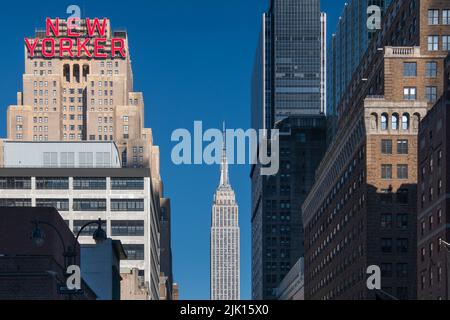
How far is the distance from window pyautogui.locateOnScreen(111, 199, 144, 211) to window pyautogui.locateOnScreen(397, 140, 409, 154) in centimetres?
6532

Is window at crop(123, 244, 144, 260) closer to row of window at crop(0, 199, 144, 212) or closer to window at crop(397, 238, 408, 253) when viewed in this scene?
row of window at crop(0, 199, 144, 212)

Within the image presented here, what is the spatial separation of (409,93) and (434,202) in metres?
Answer: 38.3

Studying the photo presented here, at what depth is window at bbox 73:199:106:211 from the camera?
181 m

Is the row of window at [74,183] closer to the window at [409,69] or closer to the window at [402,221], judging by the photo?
the window at [409,69]

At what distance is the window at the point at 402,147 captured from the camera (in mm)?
127250

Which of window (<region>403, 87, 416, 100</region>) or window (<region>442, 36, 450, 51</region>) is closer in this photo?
window (<region>442, 36, 450, 51</region>)

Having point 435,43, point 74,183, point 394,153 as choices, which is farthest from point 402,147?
point 74,183

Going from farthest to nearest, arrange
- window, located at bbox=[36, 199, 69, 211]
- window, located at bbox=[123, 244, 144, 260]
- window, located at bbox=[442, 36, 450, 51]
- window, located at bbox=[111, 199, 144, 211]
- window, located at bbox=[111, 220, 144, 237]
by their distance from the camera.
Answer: window, located at bbox=[123, 244, 144, 260]
window, located at bbox=[111, 220, 144, 237]
window, located at bbox=[111, 199, 144, 211]
window, located at bbox=[36, 199, 69, 211]
window, located at bbox=[442, 36, 450, 51]

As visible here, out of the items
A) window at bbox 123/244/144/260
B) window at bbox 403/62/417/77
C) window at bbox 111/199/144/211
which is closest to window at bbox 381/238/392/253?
window at bbox 403/62/417/77

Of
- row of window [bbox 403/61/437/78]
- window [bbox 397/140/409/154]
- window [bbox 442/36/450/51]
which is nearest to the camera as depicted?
window [bbox 442/36/450/51]

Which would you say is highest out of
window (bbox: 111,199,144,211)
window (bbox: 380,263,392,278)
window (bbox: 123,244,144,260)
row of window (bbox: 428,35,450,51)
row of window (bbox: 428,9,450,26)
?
row of window (bbox: 428,9,450,26)
